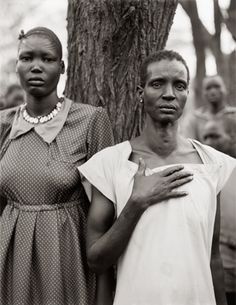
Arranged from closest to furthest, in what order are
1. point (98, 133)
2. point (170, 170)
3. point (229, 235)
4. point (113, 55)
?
point (170, 170) < point (98, 133) < point (113, 55) < point (229, 235)

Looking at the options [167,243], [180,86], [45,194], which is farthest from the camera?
[45,194]

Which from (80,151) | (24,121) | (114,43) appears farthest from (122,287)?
(114,43)

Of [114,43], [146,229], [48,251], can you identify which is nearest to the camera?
[146,229]

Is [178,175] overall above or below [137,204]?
above

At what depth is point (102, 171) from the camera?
3.00 meters

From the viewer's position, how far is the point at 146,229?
2.84 meters

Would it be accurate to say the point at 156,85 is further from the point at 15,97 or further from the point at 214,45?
the point at 214,45

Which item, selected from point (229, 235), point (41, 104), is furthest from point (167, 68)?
point (229, 235)

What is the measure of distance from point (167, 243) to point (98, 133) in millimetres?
787

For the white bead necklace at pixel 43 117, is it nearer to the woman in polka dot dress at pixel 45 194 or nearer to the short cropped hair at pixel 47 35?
the woman in polka dot dress at pixel 45 194

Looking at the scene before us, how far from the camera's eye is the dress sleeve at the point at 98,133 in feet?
10.6

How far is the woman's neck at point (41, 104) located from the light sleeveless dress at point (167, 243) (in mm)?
520

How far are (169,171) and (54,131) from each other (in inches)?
27.7

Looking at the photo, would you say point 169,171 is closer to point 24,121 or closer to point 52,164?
point 52,164
